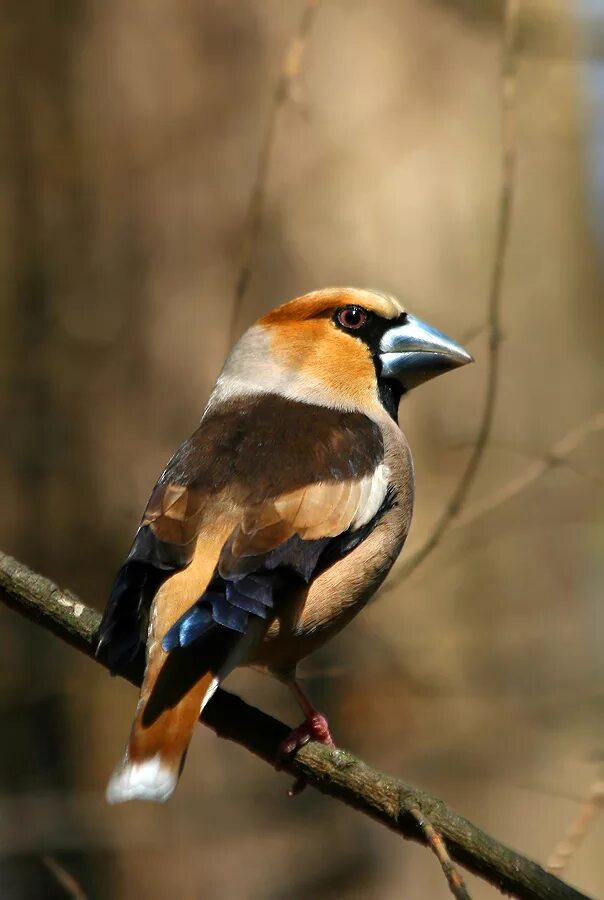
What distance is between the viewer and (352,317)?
13.5 feet

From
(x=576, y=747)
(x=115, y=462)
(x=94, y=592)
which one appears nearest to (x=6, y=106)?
(x=115, y=462)

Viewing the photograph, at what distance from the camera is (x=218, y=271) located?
5.61 metres

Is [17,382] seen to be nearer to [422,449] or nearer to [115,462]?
[115,462]

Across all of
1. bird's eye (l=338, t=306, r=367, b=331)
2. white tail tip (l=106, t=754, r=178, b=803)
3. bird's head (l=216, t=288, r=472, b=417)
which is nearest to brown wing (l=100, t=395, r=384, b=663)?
white tail tip (l=106, t=754, r=178, b=803)

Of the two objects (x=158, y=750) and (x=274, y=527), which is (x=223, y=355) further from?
(x=158, y=750)

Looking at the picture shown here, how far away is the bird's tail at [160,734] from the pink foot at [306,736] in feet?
0.93

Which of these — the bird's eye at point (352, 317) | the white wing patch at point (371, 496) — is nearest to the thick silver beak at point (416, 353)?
the bird's eye at point (352, 317)

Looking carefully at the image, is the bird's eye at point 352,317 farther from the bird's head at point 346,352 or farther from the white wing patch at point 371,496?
the white wing patch at point 371,496

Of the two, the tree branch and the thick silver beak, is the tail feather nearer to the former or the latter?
the tree branch

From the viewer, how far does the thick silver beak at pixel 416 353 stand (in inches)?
159

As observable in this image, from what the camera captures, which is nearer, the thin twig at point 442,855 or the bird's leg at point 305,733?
the thin twig at point 442,855

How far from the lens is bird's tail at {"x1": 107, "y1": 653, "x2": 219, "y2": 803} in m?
2.61

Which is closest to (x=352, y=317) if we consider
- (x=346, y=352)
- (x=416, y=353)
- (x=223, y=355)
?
(x=346, y=352)

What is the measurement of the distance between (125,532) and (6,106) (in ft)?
7.23
